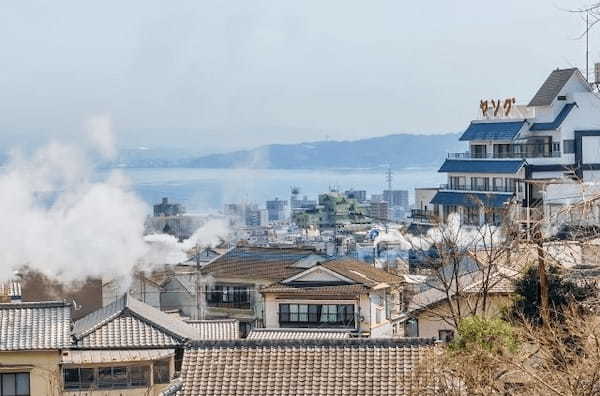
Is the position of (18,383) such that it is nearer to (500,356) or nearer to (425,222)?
(500,356)

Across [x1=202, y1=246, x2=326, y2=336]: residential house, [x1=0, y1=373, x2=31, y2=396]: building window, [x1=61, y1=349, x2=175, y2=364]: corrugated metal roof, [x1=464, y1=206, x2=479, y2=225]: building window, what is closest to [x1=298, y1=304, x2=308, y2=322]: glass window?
[x1=202, y1=246, x2=326, y2=336]: residential house

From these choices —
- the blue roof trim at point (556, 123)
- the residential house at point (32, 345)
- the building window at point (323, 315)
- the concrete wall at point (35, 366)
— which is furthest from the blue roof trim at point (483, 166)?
the concrete wall at point (35, 366)

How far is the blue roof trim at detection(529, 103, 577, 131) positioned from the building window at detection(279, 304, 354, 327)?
24224mm

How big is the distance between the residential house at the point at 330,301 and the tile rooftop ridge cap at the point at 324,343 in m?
12.6

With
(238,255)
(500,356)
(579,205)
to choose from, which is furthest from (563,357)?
(238,255)

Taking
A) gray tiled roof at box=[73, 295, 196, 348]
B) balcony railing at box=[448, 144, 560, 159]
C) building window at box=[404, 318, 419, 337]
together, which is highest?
balcony railing at box=[448, 144, 560, 159]

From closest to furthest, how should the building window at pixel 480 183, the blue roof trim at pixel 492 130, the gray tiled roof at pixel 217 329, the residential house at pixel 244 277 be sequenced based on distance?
the gray tiled roof at pixel 217 329 < the residential house at pixel 244 277 < the blue roof trim at pixel 492 130 < the building window at pixel 480 183

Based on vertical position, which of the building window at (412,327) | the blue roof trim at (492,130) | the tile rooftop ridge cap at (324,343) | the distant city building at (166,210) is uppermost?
the blue roof trim at (492,130)

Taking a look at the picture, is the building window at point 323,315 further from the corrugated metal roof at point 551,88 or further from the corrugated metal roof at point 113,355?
the corrugated metal roof at point 551,88

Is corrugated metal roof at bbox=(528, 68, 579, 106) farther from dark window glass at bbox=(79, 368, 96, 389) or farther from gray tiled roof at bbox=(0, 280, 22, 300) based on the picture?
dark window glass at bbox=(79, 368, 96, 389)

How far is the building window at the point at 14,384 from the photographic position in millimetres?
19703

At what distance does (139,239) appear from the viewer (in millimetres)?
39375

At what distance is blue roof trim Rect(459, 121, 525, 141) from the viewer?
168 ft

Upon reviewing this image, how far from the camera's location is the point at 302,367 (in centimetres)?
1468
